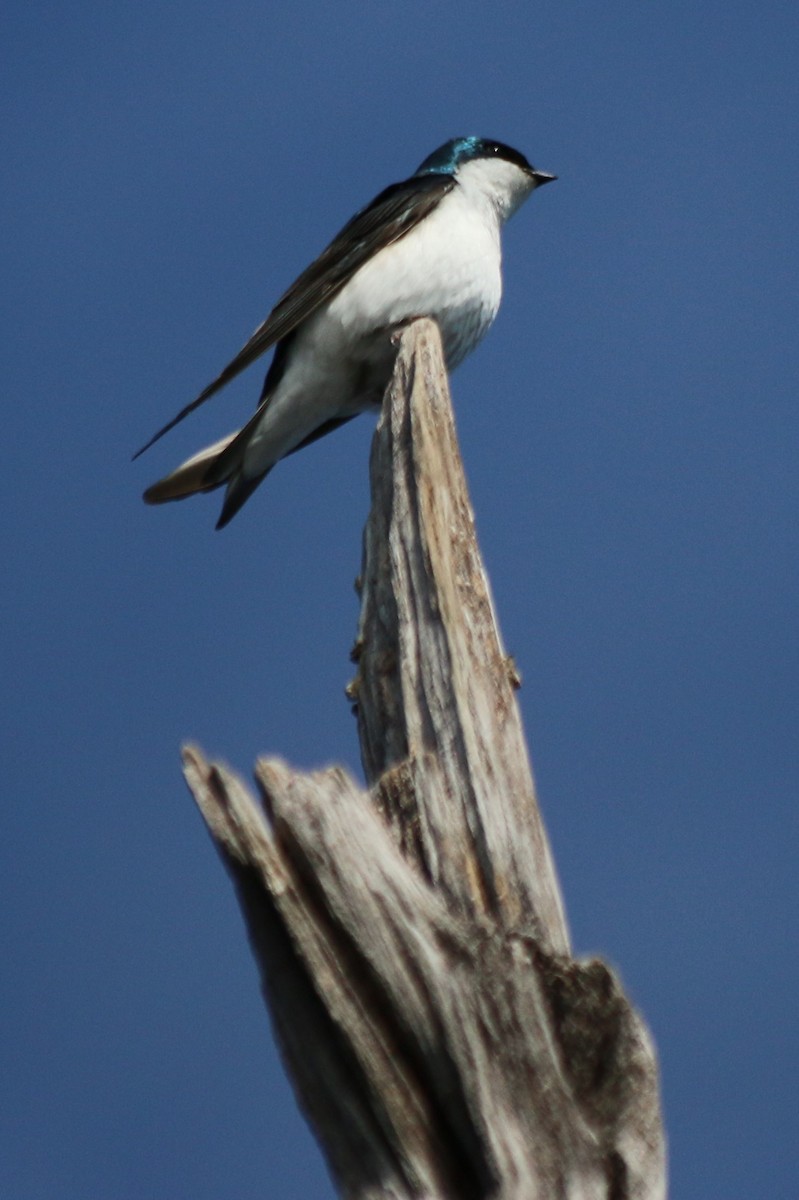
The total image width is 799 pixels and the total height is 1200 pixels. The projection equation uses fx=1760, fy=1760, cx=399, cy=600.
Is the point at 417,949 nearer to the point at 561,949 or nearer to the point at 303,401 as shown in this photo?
the point at 561,949

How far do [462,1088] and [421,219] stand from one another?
3.74m

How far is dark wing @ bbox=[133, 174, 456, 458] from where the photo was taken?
5754 millimetres

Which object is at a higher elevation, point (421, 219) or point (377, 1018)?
point (421, 219)

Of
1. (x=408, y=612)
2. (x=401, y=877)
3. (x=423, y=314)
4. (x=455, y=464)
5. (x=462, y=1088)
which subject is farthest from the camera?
(x=423, y=314)

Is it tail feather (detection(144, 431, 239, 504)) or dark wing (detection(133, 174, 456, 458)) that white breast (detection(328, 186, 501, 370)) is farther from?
tail feather (detection(144, 431, 239, 504))

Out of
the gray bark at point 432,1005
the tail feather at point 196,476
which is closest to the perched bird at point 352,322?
the tail feather at point 196,476

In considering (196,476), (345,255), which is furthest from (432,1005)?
(345,255)

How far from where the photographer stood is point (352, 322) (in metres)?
5.65

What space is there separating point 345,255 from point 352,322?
38 centimetres

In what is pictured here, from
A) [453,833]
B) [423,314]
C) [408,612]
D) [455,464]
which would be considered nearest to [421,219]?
[423,314]

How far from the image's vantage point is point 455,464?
396 cm

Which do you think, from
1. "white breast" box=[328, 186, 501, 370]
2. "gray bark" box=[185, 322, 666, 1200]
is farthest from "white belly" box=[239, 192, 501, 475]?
"gray bark" box=[185, 322, 666, 1200]

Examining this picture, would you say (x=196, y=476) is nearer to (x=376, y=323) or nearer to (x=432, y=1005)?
(x=376, y=323)

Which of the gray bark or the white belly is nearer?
the gray bark
